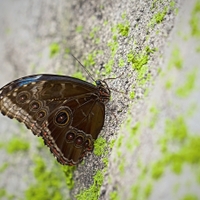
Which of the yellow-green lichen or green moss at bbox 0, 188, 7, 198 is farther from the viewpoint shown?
green moss at bbox 0, 188, 7, 198

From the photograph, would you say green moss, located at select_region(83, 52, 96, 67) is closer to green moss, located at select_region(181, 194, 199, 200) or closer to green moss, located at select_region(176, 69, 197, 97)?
green moss, located at select_region(176, 69, 197, 97)

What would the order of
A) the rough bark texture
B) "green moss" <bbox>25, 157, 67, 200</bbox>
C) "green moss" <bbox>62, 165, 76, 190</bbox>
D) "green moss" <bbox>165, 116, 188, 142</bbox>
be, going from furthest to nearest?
"green moss" <bbox>25, 157, 67, 200</bbox>, "green moss" <bbox>62, 165, 76, 190</bbox>, the rough bark texture, "green moss" <bbox>165, 116, 188, 142</bbox>

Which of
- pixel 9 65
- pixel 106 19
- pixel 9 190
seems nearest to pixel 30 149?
pixel 9 190

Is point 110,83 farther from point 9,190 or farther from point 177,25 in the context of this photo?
point 9,190

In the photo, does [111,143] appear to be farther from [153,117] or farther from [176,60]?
[176,60]

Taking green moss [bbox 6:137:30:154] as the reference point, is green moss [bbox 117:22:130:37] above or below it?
above

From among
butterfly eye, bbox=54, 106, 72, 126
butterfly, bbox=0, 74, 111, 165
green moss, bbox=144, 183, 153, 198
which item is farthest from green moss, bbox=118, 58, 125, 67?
green moss, bbox=144, 183, 153, 198

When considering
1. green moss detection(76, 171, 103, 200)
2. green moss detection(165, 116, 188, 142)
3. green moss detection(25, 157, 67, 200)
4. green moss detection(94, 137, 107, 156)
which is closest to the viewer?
green moss detection(165, 116, 188, 142)
